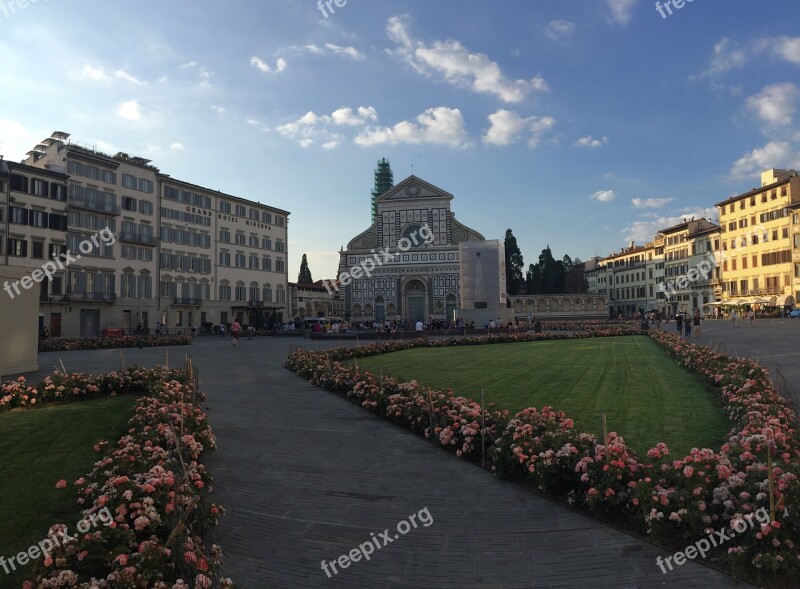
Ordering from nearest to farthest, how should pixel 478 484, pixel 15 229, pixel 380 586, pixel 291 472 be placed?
1. pixel 380 586
2. pixel 478 484
3. pixel 291 472
4. pixel 15 229

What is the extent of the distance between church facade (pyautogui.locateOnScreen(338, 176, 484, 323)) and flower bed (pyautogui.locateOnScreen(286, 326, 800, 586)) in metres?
68.2

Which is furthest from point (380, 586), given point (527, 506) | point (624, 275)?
point (624, 275)

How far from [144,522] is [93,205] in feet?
169

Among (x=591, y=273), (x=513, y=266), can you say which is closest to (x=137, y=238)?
(x=513, y=266)

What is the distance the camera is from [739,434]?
307 inches

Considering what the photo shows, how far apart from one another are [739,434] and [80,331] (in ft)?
169

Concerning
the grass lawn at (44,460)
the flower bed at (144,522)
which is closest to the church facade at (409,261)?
the grass lawn at (44,460)

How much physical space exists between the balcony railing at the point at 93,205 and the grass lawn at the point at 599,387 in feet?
120

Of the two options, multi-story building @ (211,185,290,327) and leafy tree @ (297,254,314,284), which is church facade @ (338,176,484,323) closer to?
multi-story building @ (211,185,290,327)

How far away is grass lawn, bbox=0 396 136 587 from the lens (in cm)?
550

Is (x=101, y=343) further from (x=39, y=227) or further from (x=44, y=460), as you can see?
(x=44, y=460)

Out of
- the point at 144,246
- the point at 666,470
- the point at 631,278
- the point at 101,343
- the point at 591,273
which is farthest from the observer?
the point at 591,273

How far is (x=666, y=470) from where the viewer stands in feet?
20.1

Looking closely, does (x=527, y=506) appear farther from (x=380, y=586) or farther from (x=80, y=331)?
(x=80, y=331)
